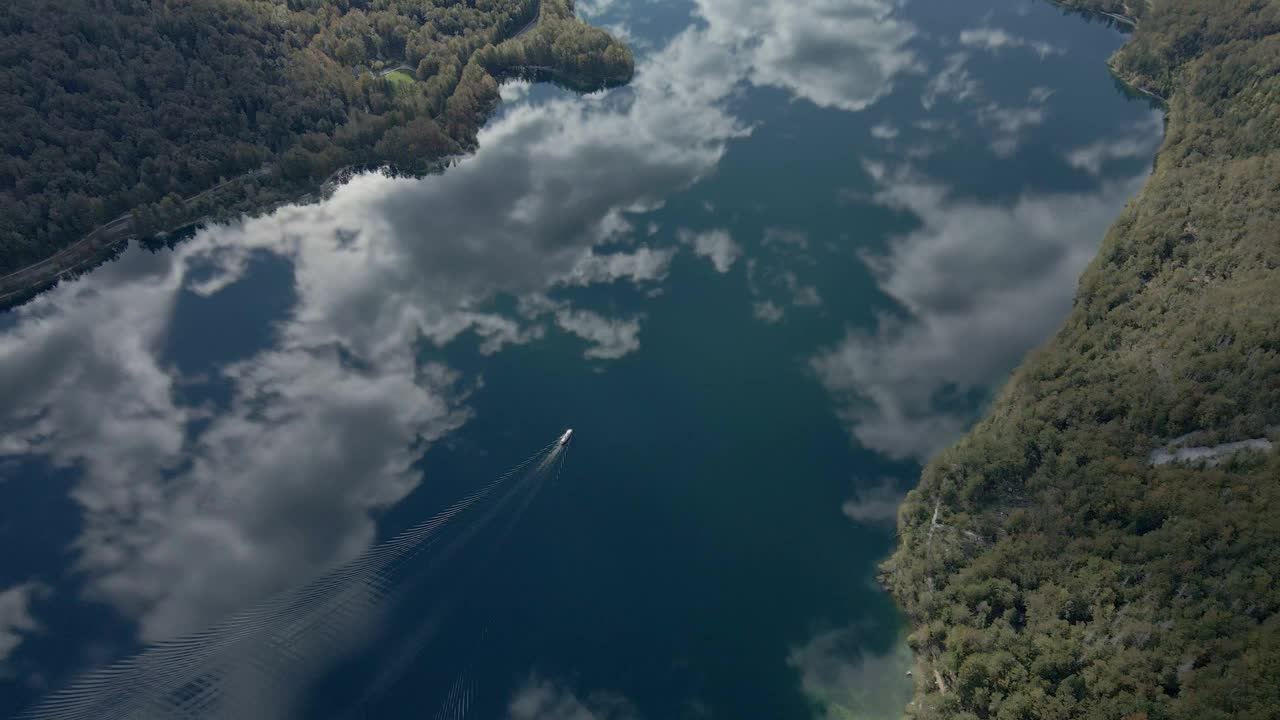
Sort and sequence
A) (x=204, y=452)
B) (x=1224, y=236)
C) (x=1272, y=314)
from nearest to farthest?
(x=1272, y=314) < (x=204, y=452) < (x=1224, y=236)

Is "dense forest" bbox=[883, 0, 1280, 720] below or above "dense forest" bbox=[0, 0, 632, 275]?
below

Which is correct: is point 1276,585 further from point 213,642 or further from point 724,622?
point 213,642

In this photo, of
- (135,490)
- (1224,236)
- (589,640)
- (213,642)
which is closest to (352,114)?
(135,490)

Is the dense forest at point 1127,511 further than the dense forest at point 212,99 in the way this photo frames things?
No

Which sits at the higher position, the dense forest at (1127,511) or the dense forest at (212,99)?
the dense forest at (212,99)

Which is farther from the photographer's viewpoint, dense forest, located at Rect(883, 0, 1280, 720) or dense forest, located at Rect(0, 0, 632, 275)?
dense forest, located at Rect(0, 0, 632, 275)
